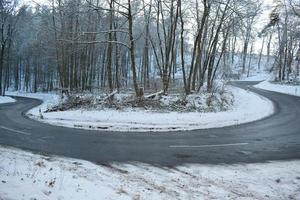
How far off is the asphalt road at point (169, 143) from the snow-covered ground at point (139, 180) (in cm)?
86

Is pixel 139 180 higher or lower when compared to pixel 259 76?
lower

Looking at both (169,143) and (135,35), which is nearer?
(169,143)

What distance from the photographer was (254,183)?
8727mm

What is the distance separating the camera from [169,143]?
44.0 feet

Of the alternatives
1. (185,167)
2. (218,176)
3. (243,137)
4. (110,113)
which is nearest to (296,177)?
(218,176)

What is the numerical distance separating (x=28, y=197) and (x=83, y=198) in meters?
1.06

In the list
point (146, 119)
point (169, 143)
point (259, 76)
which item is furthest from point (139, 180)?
point (259, 76)

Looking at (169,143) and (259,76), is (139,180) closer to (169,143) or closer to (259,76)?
(169,143)

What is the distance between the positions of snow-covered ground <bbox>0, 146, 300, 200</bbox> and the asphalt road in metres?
0.86

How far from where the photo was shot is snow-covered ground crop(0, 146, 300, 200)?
733 cm

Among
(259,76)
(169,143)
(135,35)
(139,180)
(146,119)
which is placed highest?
(135,35)

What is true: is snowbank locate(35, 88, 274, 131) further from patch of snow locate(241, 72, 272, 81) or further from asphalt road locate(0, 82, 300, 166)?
patch of snow locate(241, 72, 272, 81)

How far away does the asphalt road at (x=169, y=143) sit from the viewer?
11.2 metres

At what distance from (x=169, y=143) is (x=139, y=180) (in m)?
4.79
